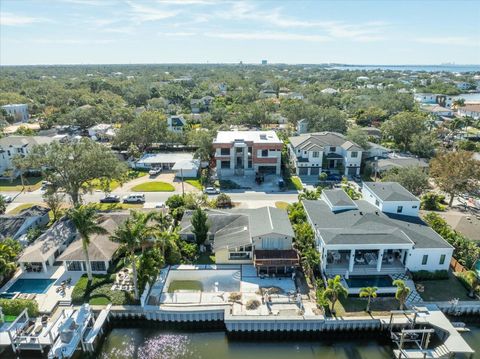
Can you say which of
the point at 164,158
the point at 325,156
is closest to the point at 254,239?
the point at 325,156

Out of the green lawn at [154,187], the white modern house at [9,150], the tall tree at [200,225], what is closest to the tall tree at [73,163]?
the green lawn at [154,187]

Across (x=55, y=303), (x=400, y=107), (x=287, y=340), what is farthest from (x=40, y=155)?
(x=400, y=107)

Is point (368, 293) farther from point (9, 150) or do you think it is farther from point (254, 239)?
point (9, 150)

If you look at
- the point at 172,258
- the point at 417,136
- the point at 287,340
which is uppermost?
the point at 417,136

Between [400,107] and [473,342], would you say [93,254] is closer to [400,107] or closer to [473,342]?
[473,342]

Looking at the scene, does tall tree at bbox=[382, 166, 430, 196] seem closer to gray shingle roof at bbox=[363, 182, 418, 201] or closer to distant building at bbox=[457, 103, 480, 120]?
gray shingle roof at bbox=[363, 182, 418, 201]

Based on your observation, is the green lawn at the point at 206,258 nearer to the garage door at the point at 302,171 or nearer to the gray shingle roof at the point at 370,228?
the gray shingle roof at the point at 370,228
